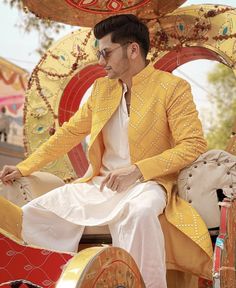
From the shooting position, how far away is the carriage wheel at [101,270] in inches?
50.4

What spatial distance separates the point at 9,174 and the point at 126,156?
0.56 metres

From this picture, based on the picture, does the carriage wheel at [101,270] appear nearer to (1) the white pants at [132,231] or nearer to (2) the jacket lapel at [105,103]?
(1) the white pants at [132,231]

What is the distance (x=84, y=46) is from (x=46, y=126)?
526mm

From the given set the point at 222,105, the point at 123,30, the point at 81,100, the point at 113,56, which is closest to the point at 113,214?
the point at 113,56

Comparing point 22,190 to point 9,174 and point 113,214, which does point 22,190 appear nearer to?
point 9,174

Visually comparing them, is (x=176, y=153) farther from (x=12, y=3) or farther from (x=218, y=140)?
(x=218, y=140)

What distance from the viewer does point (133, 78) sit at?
2.57 meters

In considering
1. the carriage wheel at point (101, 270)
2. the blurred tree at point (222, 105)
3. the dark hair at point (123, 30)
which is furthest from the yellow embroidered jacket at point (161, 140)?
the blurred tree at point (222, 105)

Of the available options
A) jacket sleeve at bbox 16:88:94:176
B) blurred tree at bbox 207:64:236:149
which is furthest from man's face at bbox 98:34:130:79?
blurred tree at bbox 207:64:236:149

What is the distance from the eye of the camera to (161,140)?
2.51m

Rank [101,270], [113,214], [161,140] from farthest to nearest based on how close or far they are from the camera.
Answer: [161,140] → [113,214] → [101,270]

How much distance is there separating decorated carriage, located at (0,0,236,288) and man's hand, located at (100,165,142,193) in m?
0.22

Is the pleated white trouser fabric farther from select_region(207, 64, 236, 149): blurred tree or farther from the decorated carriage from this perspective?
select_region(207, 64, 236, 149): blurred tree

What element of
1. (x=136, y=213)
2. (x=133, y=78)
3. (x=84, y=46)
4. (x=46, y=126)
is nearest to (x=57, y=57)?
(x=84, y=46)
